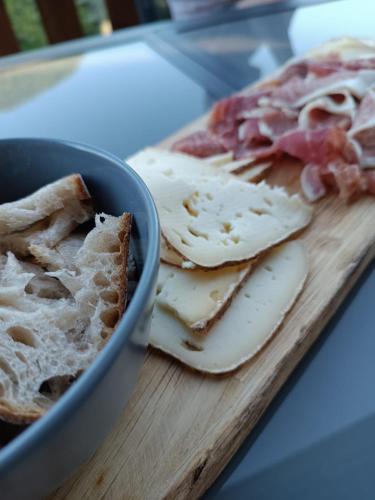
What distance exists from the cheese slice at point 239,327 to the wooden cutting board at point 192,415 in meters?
0.01

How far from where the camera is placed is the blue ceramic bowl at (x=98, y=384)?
46cm

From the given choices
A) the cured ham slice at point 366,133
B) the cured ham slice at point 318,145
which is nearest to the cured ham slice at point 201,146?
the cured ham slice at point 318,145

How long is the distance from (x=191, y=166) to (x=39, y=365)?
1.84ft

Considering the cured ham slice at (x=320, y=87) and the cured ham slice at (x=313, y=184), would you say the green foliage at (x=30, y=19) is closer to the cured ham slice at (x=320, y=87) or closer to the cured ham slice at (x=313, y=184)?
the cured ham slice at (x=320, y=87)

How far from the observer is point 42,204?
0.72 m

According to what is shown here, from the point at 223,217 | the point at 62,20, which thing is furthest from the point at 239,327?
the point at 62,20

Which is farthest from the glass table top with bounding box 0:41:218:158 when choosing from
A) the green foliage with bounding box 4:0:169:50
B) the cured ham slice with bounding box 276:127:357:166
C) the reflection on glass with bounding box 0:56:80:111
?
the green foliage with bounding box 4:0:169:50

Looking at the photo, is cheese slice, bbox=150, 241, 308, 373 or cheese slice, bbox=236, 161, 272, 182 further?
cheese slice, bbox=236, 161, 272, 182

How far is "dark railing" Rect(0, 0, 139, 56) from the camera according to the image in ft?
7.77

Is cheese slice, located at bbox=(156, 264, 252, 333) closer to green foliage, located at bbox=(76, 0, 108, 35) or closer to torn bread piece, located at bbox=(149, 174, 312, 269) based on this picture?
torn bread piece, located at bbox=(149, 174, 312, 269)

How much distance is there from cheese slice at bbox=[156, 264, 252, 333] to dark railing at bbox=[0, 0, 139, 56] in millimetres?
1893

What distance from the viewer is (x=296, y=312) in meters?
0.79

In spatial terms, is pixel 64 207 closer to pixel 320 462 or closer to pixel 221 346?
pixel 221 346

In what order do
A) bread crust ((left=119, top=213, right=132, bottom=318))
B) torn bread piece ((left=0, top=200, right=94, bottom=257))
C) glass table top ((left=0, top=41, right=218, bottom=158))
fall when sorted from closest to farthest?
1. bread crust ((left=119, top=213, right=132, bottom=318))
2. torn bread piece ((left=0, top=200, right=94, bottom=257))
3. glass table top ((left=0, top=41, right=218, bottom=158))
